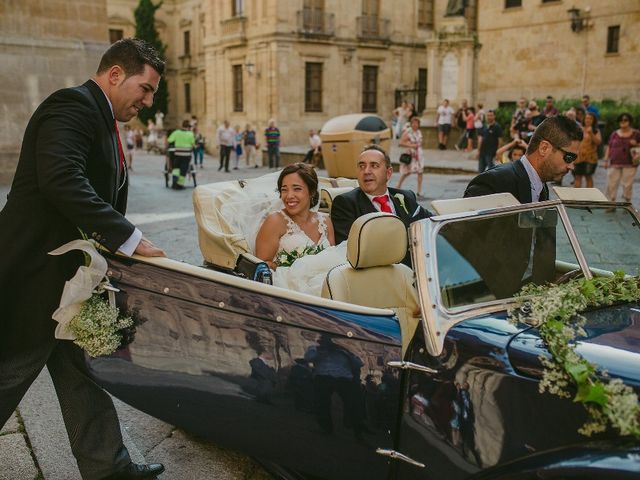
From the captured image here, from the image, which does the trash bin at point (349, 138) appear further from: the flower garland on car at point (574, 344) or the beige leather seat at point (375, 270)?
the flower garland on car at point (574, 344)

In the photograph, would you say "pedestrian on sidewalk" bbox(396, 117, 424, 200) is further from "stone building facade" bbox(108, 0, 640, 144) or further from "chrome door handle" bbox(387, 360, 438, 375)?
"stone building facade" bbox(108, 0, 640, 144)

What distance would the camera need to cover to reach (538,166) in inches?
168

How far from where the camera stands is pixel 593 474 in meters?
2.09

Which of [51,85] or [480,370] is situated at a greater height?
[51,85]

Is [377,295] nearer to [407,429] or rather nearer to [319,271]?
[407,429]

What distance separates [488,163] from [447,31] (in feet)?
38.1

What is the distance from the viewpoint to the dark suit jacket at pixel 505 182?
13.7 ft

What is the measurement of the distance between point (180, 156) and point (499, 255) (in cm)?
1552

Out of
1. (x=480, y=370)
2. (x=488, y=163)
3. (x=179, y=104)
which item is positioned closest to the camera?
(x=480, y=370)

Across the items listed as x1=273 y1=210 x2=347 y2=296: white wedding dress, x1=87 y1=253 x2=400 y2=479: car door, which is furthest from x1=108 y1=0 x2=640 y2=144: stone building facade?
x1=87 y1=253 x2=400 y2=479: car door

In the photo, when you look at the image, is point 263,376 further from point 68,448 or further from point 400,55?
point 400,55

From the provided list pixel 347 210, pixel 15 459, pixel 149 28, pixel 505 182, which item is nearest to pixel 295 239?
pixel 347 210

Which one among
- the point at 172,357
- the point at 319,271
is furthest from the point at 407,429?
the point at 319,271

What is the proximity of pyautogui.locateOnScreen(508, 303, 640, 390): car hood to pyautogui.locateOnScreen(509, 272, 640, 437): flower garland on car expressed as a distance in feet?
0.10
